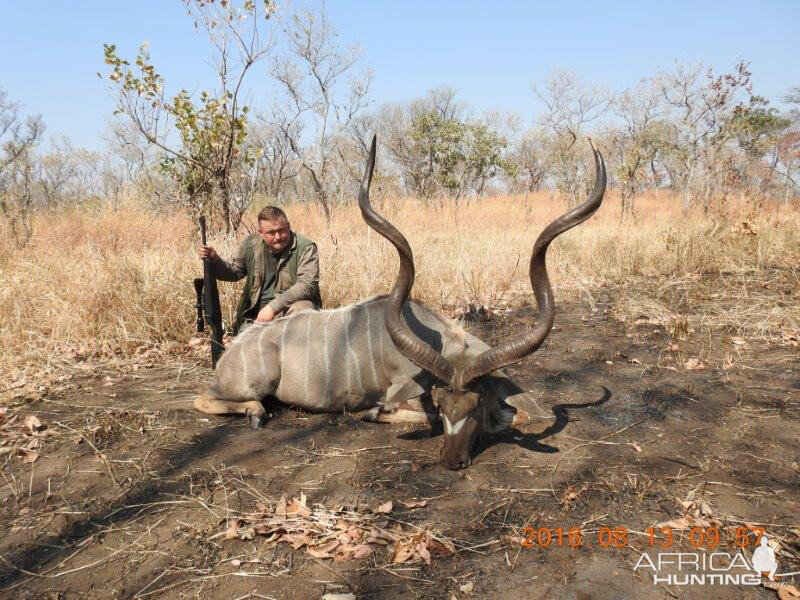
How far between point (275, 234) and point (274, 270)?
1.31 ft

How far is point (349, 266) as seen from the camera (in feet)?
20.9

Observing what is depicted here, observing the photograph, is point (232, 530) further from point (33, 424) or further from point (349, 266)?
point (349, 266)

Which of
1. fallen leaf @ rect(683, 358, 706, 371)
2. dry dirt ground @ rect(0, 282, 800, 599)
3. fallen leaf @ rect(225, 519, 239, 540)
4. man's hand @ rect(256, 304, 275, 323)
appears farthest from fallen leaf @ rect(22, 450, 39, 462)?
fallen leaf @ rect(683, 358, 706, 371)

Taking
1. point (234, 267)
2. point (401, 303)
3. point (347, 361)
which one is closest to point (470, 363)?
point (401, 303)

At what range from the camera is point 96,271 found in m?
5.44

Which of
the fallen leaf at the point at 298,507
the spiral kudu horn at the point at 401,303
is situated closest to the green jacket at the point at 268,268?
the spiral kudu horn at the point at 401,303

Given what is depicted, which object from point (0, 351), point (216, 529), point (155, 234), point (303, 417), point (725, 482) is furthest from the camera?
point (155, 234)

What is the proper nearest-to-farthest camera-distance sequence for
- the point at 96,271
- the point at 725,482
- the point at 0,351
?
the point at 725,482, the point at 0,351, the point at 96,271

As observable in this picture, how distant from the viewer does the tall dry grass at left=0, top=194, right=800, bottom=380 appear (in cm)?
516

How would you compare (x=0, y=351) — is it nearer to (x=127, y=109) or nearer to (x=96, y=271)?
(x=96, y=271)

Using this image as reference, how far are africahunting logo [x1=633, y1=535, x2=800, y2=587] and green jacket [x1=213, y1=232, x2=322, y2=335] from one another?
10.5 feet

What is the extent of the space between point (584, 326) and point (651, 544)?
363cm

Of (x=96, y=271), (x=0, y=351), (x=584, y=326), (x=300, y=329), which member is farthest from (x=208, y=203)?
(x=584, y=326)

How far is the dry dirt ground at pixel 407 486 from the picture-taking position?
2.14 meters
